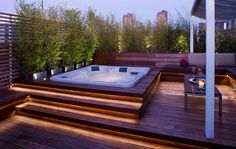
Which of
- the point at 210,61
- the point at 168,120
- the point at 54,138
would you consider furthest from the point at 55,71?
the point at 210,61

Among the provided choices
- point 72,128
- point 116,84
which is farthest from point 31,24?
point 72,128

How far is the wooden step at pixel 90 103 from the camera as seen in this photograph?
132 inches

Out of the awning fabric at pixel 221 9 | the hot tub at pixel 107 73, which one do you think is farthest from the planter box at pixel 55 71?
the awning fabric at pixel 221 9

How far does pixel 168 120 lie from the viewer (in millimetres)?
3145

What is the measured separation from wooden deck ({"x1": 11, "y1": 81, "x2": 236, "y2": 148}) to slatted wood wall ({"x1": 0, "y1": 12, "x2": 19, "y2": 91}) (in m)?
1.03

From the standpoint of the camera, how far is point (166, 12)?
25.6ft

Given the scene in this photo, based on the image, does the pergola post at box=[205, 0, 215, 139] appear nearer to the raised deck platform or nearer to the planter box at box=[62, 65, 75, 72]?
the raised deck platform

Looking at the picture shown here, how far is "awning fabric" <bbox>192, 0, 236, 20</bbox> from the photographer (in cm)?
512

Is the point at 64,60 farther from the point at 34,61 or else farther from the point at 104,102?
the point at 104,102

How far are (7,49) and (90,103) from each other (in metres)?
2.25

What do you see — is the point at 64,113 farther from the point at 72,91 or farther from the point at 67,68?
the point at 67,68

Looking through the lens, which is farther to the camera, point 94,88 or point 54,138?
point 94,88

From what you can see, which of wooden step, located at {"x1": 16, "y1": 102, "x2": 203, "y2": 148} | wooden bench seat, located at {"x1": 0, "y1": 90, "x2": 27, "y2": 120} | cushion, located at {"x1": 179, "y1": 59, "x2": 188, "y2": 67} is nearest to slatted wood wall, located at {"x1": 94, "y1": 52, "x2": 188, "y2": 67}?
cushion, located at {"x1": 179, "y1": 59, "x2": 188, "y2": 67}

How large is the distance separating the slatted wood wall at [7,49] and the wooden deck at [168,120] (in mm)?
1026
